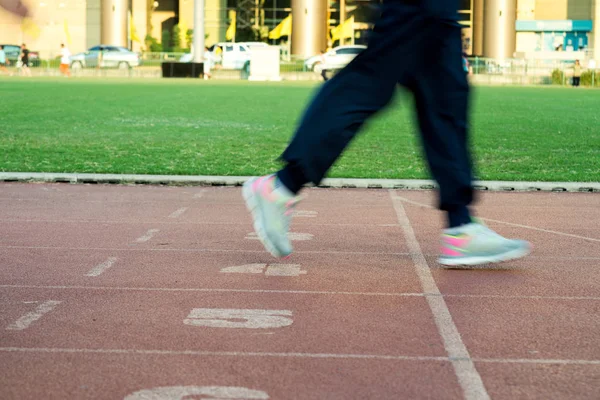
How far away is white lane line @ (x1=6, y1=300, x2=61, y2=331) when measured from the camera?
399 cm

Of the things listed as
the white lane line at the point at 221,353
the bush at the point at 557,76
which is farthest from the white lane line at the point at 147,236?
the bush at the point at 557,76

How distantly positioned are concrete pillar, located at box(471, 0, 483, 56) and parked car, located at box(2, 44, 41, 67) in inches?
1275

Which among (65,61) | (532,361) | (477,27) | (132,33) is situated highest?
(477,27)

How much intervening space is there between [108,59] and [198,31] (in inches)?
408

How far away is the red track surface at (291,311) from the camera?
10.8ft

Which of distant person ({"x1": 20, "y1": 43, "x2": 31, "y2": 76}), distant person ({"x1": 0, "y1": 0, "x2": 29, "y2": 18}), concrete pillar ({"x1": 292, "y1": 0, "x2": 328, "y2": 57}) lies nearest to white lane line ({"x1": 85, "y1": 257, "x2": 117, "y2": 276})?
distant person ({"x1": 0, "y1": 0, "x2": 29, "y2": 18})

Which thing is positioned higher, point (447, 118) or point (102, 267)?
point (447, 118)

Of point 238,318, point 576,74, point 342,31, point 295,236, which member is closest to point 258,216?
point 238,318

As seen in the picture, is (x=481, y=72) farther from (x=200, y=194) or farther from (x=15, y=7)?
(x=15, y=7)

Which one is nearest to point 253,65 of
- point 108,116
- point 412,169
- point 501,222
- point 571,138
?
point 108,116

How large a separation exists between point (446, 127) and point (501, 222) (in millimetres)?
2306

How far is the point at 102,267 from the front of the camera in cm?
534

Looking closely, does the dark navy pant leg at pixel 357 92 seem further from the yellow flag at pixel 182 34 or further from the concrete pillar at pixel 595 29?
the concrete pillar at pixel 595 29

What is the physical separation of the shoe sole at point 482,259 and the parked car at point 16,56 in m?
65.3
